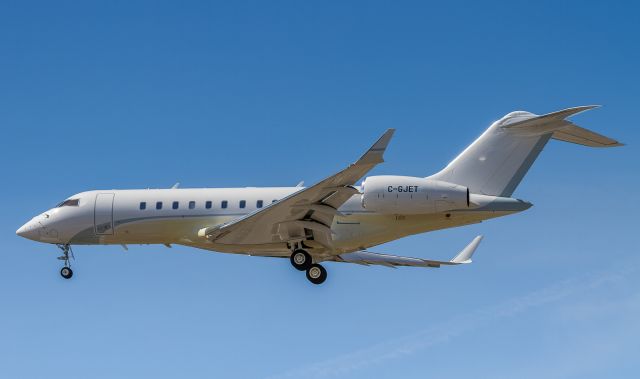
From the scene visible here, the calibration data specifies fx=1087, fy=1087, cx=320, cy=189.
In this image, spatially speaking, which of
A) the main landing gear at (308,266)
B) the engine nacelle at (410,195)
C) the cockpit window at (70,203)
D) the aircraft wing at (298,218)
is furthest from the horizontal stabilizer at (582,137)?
the cockpit window at (70,203)

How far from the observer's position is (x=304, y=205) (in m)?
30.6

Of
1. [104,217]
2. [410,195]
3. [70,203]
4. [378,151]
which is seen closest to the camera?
[378,151]

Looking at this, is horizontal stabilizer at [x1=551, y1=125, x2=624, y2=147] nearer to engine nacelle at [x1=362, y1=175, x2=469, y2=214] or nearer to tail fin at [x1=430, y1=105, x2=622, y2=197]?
tail fin at [x1=430, y1=105, x2=622, y2=197]

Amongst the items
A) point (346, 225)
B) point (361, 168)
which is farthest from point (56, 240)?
point (361, 168)

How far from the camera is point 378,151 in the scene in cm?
2723

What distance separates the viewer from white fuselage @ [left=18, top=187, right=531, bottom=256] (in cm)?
3142

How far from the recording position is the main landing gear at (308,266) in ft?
105

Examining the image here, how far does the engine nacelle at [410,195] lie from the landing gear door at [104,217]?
8.38 m

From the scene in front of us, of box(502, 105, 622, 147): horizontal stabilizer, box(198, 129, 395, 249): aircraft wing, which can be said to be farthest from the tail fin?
box(198, 129, 395, 249): aircraft wing

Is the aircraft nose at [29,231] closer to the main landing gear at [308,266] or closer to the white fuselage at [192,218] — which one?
the white fuselage at [192,218]

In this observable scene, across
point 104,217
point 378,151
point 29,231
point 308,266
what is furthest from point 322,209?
point 29,231

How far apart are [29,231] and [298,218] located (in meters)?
9.59

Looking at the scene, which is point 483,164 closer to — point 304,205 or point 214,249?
point 304,205

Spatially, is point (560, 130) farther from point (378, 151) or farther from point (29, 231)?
point (29, 231)
